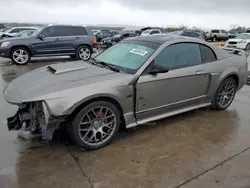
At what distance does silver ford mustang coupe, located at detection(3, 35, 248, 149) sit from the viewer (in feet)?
9.52

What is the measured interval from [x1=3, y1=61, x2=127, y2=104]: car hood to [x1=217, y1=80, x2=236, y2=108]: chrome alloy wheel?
2371 millimetres

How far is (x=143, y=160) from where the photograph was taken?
2.99 metres

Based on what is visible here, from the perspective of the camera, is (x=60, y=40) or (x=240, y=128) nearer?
(x=240, y=128)

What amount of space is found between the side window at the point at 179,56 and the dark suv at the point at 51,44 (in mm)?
7401

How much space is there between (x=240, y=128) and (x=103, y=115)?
2.46m

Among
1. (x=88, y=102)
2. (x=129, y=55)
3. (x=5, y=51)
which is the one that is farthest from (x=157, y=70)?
(x=5, y=51)

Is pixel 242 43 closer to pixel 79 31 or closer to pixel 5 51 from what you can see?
pixel 79 31

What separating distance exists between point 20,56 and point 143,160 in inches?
324

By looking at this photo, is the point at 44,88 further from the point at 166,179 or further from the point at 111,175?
the point at 166,179

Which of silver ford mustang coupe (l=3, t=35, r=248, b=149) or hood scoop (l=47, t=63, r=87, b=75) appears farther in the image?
hood scoop (l=47, t=63, r=87, b=75)

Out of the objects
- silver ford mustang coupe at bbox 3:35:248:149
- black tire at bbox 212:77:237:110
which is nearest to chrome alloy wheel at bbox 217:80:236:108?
black tire at bbox 212:77:237:110

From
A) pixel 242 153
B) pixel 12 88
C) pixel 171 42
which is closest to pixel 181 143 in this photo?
pixel 242 153

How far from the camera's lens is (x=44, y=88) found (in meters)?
2.96

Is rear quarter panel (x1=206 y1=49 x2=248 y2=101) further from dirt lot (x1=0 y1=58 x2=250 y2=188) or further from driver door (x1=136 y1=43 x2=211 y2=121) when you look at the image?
dirt lot (x1=0 y1=58 x2=250 y2=188)
